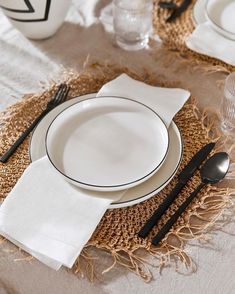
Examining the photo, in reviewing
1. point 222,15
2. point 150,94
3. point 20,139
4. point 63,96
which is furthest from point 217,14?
point 20,139

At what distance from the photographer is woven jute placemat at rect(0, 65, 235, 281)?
66 centimetres

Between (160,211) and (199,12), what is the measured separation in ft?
1.73

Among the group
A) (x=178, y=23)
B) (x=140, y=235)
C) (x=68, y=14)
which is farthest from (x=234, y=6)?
(x=140, y=235)

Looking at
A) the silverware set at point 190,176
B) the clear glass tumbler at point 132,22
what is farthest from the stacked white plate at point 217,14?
the silverware set at point 190,176

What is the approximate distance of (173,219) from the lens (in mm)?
691

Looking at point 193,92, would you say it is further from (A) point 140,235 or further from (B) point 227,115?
(A) point 140,235

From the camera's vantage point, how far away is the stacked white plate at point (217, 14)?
1.00 m

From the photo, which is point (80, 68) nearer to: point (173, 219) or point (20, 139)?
point (20, 139)

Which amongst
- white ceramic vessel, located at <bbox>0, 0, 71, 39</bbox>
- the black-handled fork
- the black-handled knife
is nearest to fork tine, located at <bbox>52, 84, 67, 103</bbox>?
the black-handled fork

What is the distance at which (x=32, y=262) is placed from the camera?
664 mm

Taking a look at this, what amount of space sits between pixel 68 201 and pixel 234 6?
61 cm

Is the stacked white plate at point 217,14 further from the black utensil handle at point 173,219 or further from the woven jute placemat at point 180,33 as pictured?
the black utensil handle at point 173,219

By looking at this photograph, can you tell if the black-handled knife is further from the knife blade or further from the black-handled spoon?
the knife blade

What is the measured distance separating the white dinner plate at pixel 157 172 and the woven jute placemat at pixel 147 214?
3cm
